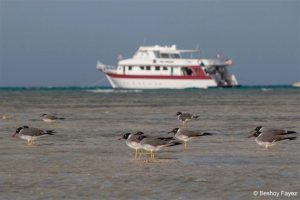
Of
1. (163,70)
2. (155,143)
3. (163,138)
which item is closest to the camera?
(155,143)

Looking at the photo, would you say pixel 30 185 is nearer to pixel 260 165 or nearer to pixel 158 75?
pixel 260 165

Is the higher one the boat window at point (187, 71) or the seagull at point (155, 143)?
the boat window at point (187, 71)

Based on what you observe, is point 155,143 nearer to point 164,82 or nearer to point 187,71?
point 164,82

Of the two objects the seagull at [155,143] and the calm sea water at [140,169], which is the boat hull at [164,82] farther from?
the seagull at [155,143]

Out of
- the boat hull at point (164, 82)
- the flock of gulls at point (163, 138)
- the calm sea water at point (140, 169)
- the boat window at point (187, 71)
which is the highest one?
the boat window at point (187, 71)

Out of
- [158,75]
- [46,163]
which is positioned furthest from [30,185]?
[158,75]

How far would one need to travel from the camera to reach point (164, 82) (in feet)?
353

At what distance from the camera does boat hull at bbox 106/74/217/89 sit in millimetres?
107250

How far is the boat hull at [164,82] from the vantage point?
352ft

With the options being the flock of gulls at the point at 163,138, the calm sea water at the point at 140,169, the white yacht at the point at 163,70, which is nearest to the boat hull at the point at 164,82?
the white yacht at the point at 163,70

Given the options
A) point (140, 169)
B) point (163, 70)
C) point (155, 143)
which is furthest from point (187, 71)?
point (140, 169)

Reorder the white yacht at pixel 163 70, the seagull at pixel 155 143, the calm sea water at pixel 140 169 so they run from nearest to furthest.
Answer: the calm sea water at pixel 140 169 → the seagull at pixel 155 143 → the white yacht at pixel 163 70

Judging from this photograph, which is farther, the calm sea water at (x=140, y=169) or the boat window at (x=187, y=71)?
the boat window at (x=187, y=71)

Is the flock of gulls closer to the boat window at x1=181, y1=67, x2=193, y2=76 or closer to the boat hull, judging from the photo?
the boat hull
